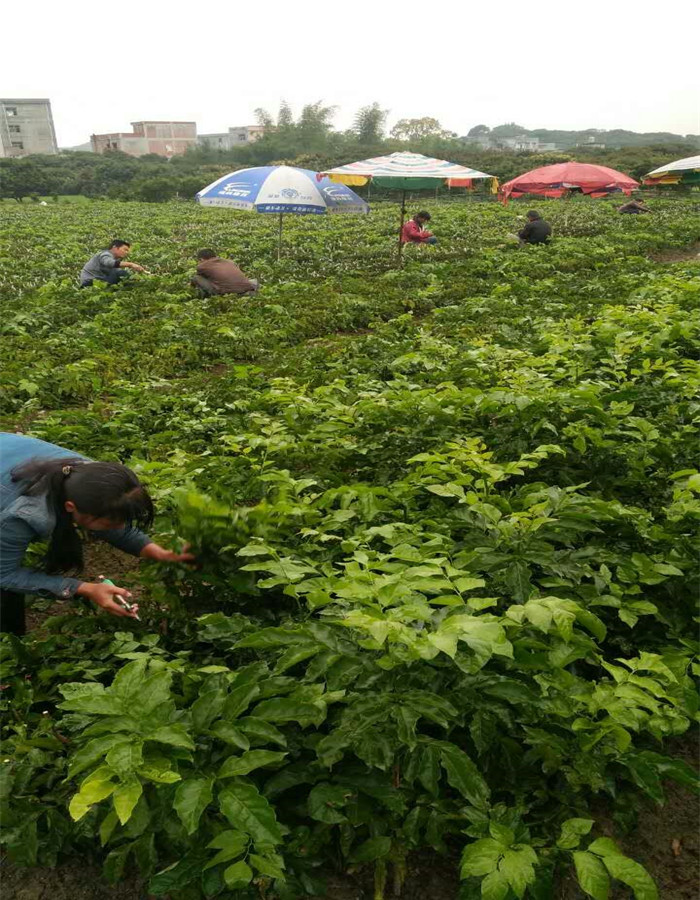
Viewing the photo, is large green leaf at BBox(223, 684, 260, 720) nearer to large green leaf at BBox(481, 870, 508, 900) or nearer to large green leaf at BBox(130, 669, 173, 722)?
large green leaf at BBox(130, 669, 173, 722)

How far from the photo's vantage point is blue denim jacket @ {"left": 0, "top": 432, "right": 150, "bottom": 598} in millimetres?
2688

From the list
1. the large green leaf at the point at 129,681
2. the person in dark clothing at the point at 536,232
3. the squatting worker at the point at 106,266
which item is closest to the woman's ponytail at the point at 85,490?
the large green leaf at the point at 129,681

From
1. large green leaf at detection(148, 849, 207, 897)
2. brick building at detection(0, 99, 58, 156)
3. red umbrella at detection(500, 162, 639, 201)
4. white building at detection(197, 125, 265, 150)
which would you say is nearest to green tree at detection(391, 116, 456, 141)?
white building at detection(197, 125, 265, 150)

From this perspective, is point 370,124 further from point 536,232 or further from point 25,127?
point 536,232

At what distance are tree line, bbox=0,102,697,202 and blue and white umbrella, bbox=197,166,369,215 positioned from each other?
26951 millimetres

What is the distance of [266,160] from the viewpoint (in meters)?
78.9

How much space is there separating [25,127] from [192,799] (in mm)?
98414

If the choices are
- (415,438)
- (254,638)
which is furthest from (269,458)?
(254,638)

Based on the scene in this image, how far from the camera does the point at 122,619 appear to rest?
2945 mm

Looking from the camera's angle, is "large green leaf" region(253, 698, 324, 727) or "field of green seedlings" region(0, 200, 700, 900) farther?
"large green leaf" region(253, 698, 324, 727)

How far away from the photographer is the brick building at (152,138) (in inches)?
4003

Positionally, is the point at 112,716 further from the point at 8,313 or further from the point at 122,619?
the point at 8,313

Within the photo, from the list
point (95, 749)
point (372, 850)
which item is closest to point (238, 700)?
point (95, 749)

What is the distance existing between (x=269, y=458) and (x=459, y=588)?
2094 mm
